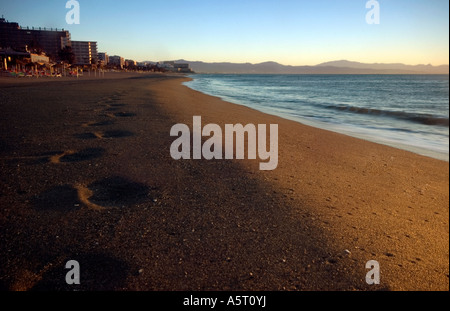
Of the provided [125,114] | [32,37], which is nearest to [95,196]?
[125,114]

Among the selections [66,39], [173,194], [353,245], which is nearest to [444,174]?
[353,245]

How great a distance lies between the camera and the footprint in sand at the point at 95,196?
11.4 ft

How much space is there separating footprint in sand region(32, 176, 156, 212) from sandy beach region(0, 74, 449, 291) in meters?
0.02

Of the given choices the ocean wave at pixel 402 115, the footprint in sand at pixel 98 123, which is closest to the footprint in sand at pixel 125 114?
the footprint in sand at pixel 98 123

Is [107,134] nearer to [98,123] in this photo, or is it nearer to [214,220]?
[98,123]

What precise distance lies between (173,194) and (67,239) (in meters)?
1.44

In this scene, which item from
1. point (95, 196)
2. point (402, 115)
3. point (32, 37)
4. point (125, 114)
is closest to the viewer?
point (95, 196)

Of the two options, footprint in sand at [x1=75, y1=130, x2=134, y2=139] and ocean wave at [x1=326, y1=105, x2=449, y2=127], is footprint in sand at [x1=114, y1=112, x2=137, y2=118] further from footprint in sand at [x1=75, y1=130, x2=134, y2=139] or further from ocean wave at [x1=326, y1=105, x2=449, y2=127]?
ocean wave at [x1=326, y1=105, x2=449, y2=127]

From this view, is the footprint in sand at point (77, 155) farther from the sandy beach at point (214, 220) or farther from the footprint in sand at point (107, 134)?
the footprint in sand at point (107, 134)

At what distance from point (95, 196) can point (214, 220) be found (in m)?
1.79

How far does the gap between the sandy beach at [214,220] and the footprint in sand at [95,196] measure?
16 millimetres

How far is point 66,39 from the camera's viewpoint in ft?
478

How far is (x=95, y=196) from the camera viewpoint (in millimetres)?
3770

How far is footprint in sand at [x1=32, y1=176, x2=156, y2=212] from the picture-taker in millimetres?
3482
